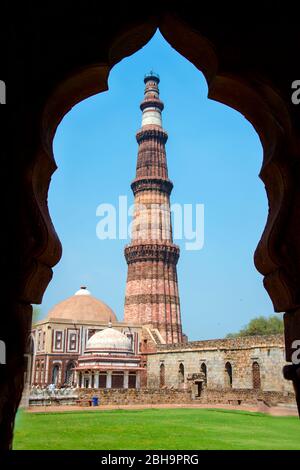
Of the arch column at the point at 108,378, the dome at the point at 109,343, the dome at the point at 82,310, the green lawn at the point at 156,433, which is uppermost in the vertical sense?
the dome at the point at 82,310

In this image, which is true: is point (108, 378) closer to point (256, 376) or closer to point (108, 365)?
point (108, 365)

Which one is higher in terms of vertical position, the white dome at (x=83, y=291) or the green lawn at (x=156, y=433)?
the white dome at (x=83, y=291)

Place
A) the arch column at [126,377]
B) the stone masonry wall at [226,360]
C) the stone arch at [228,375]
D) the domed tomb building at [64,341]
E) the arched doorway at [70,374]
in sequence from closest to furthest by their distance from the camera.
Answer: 1. the stone masonry wall at [226,360]
2. the arch column at [126,377]
3. the stone arch at [228,375]
4. the arched doorway at [70,374]
5. the domed tomb building at [64,341]

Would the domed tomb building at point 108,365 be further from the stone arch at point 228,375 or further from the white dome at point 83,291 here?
the white dome at point 83,291

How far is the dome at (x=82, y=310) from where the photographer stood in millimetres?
36969

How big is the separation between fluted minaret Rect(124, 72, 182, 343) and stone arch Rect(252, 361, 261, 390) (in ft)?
32.0

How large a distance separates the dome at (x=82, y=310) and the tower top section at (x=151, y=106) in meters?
14.4

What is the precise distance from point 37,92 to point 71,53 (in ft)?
0.69

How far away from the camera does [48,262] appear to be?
1.91 metres

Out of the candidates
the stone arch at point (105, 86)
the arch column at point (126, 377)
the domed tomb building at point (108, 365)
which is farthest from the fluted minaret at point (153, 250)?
the stone arch at point (105, 86)

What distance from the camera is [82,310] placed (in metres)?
37.3

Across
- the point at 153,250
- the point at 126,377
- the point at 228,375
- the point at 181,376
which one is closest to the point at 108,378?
the point at 126,377
